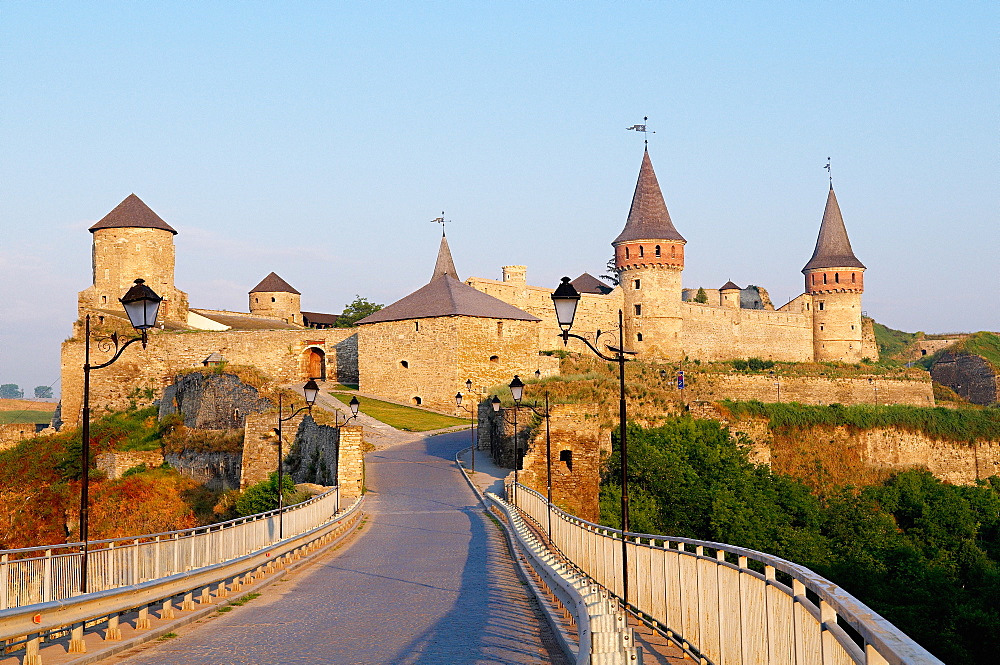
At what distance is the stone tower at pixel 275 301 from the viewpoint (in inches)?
3578

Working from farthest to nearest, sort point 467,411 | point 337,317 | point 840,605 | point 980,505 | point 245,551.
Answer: point 337,317 < point 467,411 < point 980,505 < point 245,551 < point 840,605

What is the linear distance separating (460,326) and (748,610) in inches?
1897

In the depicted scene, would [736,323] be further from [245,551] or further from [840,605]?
[840,605]

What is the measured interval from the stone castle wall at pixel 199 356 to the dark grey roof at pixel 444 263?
1748 cm

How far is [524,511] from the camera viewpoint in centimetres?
2325

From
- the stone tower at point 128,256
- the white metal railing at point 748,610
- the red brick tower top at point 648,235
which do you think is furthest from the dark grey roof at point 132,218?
the white metal railing at point 748,610

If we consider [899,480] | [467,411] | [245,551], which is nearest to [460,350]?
[467,411]

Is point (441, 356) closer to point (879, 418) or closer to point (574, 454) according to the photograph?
point (879, 418)

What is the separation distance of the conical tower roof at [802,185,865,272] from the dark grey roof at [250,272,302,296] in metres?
44.3

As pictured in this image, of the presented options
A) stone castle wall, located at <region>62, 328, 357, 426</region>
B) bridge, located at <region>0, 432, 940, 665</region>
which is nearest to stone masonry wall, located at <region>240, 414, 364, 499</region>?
bridge, located at <region>0, 432, 940, 665</region>

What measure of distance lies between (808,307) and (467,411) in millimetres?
38819

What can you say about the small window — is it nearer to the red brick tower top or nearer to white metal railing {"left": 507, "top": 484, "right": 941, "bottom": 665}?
white metal railing {"left": 507, "top": 484, "right": 941, "bottom": 665}

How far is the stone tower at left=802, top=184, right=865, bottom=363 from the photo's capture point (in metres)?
79.6

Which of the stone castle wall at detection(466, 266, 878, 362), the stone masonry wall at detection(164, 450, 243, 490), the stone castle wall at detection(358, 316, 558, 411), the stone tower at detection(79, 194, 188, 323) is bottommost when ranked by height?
the stone masonry wall at detection(164, 450, 243, 490)
